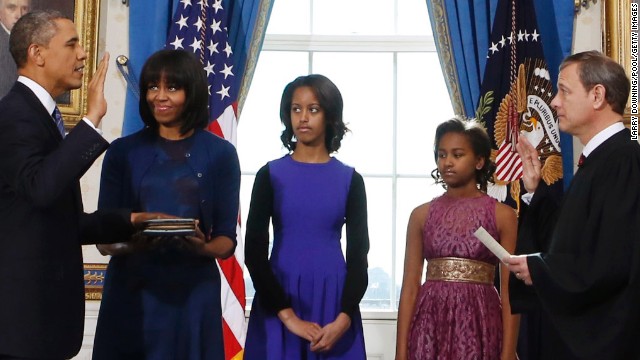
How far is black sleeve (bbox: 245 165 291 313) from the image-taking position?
3414mm

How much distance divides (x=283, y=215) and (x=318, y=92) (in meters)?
0.51

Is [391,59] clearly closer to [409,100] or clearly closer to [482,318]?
[409,100]

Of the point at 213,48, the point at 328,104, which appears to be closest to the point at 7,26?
the point at 213,48

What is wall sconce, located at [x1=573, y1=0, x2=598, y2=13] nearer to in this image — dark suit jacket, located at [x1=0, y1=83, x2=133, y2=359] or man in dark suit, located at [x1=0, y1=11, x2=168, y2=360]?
man in dark suit, located at [x1=0, y1=11, x2=168, y2=360]

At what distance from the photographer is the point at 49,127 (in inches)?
105

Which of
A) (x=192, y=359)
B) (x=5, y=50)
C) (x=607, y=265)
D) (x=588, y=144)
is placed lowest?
(x=192, y=359)

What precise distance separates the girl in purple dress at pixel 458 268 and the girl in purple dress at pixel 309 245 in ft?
1.41

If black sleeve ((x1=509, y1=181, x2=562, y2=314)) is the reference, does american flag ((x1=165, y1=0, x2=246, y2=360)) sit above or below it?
above

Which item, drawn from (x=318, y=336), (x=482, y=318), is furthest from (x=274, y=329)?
(x=482, y=318)

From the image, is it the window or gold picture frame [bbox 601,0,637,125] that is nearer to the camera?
gold picture frame [bbox 601,0,637,125]

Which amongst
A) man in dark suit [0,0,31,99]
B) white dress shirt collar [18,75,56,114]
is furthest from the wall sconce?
white dress shirt collar [18,75,56,114]

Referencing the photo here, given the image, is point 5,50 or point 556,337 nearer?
point 556,337

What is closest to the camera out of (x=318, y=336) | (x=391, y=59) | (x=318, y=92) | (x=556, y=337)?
(x=556, y=337)

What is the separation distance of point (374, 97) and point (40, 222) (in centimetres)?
328
